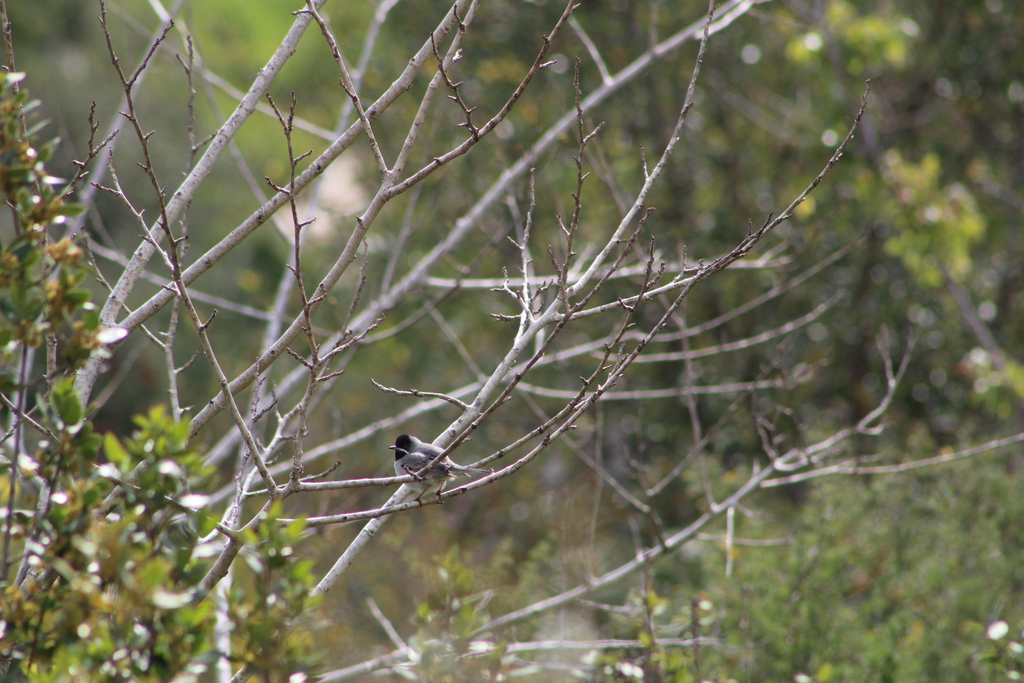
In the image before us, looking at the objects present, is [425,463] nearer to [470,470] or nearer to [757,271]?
[470,470]

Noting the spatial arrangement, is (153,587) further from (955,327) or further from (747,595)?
(955,327)

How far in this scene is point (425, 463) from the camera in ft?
12.2

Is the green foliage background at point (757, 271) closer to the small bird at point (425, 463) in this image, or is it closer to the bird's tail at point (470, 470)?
the small bird at point (425, 463)

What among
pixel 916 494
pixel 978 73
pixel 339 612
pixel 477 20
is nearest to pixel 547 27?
pixel 477 20

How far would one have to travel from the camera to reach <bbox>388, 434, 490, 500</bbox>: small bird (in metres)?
3.00

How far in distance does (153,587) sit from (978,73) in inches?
322

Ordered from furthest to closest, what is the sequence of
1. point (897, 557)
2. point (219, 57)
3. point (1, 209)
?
1. point (219, 57)
2. point (1, 209)
3. point (897, 557)

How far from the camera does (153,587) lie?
1.47 metres

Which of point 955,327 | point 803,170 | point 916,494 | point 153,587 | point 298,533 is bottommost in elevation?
point 955,327

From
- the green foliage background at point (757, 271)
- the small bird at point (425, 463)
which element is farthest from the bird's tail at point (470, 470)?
the green foliage background at point (757, 271)

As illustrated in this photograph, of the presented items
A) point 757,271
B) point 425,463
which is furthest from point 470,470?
point 757,271

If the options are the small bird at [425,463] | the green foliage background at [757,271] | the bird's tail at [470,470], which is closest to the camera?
the bird's tail at [470,470]

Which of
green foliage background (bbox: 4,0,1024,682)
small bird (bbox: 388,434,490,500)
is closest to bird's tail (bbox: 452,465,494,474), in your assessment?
small bird (bbox: 388,434,490,500)

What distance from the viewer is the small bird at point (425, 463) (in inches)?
118
